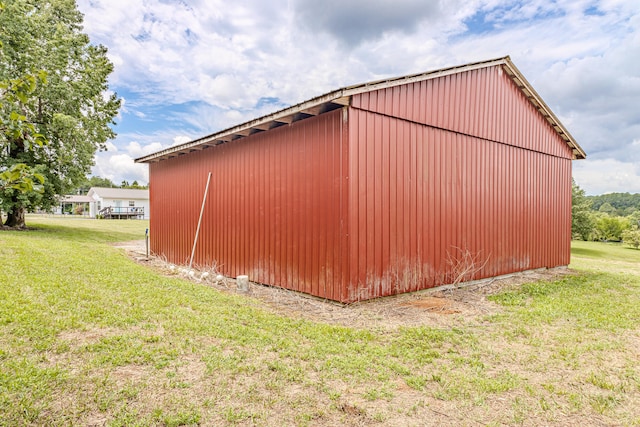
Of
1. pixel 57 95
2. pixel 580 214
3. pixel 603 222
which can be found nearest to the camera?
pixel 57 95

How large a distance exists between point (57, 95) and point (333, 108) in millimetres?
14340

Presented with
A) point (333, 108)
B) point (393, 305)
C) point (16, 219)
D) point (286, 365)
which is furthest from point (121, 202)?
point (286, 365)

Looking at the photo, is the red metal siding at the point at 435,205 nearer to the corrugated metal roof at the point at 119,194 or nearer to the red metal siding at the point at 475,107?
the red metal siding at the point at 475,107

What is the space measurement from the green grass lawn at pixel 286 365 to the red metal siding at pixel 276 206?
1230mm

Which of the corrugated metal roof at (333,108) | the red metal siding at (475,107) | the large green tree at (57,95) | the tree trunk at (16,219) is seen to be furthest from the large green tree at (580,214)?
the tree trunk at (16,219)

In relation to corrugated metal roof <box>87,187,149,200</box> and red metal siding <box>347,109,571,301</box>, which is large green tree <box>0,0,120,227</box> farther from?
corrugated metal roof <box>87,187,149,200</box>

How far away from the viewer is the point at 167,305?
5059 millimetres

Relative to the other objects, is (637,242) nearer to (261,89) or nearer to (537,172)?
(537,172)

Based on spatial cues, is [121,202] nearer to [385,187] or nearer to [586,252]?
[385,187]

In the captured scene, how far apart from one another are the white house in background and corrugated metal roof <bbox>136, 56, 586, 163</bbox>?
33121 mm

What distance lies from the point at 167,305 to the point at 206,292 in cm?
105

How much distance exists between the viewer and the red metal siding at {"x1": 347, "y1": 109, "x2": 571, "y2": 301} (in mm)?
5672

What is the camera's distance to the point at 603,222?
35.9m

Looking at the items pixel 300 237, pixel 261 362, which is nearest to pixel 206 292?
pixel 300 237
